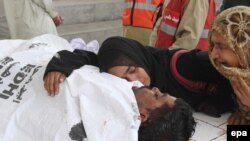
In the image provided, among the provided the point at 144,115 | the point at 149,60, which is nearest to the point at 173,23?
the point at 149,60

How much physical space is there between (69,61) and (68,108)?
304 millimetres

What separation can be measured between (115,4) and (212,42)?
3235 millimetres

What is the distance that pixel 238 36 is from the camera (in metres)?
1.44

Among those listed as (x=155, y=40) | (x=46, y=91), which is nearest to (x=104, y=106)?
(x=46, y=91)

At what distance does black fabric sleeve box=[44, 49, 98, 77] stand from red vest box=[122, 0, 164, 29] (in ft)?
3.19

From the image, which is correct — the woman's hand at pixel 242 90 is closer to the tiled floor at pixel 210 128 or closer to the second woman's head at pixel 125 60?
the tiled floor at pixel 210 128

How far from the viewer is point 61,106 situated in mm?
1320

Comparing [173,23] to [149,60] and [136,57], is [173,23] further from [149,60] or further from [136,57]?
[136,57]

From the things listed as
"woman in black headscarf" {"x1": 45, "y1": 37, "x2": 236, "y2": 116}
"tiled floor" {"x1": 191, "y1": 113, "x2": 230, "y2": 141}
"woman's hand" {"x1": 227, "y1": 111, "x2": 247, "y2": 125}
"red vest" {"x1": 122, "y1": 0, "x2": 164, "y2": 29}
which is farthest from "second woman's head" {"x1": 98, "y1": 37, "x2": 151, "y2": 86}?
"red vest" {"x1": 122, "y1": 0, "x2": 164, "y2": 29}

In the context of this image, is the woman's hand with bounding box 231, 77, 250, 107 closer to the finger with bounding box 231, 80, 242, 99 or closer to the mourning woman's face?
the finger with bounding box 231, 80, 242, 99

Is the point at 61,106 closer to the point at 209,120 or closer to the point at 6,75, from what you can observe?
the point at 6,75

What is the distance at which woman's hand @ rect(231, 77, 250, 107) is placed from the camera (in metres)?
1.45

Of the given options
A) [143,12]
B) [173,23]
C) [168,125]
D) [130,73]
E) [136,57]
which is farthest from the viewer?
[143,12]

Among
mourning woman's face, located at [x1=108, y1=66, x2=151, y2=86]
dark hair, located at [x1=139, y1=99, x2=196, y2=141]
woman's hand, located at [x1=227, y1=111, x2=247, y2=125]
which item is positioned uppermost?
mourning woman's face, located at [x1=108, y1=66, x2=151, y2=86]
